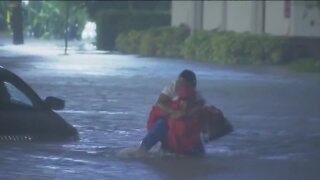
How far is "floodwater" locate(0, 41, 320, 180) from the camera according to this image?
1194 centimetres

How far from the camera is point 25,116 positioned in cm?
1270

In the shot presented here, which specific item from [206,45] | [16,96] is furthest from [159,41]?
[16,96]

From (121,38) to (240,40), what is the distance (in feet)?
38.8

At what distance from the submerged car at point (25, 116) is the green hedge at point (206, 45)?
23.4 metres

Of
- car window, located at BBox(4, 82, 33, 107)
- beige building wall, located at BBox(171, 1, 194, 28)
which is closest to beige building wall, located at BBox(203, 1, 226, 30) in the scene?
beige building wall, located at BBox(171, 1, 194, 28)

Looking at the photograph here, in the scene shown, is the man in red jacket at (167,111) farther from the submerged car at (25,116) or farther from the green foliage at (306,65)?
the green foliage at (306,65)

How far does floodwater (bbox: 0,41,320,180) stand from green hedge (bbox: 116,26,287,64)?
2.49m

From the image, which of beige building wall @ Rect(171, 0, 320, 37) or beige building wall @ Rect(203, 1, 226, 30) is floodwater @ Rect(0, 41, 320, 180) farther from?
beige building wall @ Rect(203, 1, 226, 30)

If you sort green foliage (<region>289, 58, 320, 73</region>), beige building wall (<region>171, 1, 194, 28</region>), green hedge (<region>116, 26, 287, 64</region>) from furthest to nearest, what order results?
beige building wall (<region>171, 1, 194, 28</region>) < green hedge (<region>116, 26, 287, 64</region>) < green foliage (<region>289, 58, 320, 73</region>)

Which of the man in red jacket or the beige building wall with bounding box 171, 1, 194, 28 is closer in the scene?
the man in red jacket

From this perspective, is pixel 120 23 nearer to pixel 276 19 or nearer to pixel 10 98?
pixel 276 19

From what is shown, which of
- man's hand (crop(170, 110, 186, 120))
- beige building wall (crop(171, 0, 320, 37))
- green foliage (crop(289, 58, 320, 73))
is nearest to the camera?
man's hand (crop(170, 110, 186, 120))

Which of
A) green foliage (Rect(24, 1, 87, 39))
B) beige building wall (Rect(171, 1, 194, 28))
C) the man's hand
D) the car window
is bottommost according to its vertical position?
green foliage (Rect(24, 1, 87, 39))

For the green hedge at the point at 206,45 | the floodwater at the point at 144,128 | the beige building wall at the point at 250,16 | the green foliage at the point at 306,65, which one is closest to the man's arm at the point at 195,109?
the floodwater at the point at 144,128
